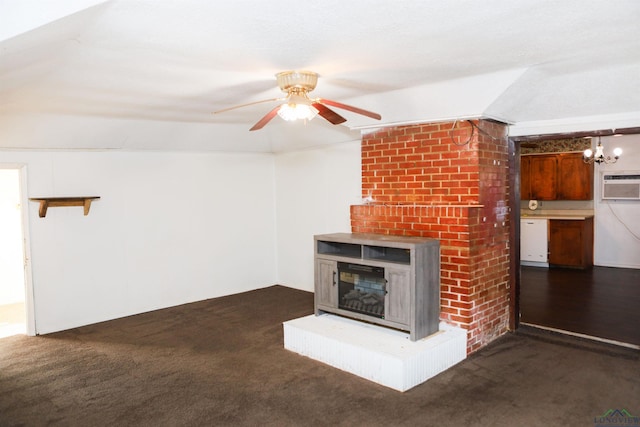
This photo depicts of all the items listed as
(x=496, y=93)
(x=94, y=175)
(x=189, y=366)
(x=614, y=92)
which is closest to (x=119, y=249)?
(x=94, y=175)

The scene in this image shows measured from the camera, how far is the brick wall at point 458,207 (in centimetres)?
410

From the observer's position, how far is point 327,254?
444cm

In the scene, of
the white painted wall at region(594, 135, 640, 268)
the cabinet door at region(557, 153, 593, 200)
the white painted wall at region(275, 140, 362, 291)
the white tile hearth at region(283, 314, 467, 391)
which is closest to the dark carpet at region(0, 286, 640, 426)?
the white tile hearth at region(283, 314, 467, 391)

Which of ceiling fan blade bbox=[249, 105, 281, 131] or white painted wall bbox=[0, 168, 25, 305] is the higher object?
ceiling fan blade bbox=[249, 105, 281, 131]

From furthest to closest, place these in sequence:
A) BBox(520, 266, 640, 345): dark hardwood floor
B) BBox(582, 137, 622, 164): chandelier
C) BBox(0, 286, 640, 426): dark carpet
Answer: BBox(582, 137, 622, 164): chandelier
BBox(520, 266, 640, 345): dark hardwood floor
BBox(0, 286, 640, 426): dark carpet

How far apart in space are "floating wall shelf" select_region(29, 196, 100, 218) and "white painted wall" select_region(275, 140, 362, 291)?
276cm

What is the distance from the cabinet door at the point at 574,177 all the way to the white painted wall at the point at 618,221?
19 cm

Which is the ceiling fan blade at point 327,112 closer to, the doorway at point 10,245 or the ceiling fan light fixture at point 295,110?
the ceiling fan light fixture at point 295,110

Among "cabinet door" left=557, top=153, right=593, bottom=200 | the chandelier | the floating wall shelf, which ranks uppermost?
the chandelier

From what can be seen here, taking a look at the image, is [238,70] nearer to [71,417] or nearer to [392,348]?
[392,348]

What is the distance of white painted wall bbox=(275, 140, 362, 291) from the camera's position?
6.08m

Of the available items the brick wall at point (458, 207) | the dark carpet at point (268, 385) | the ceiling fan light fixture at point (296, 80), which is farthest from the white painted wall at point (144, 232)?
the ceiling fan light fixture at point (296, 80)

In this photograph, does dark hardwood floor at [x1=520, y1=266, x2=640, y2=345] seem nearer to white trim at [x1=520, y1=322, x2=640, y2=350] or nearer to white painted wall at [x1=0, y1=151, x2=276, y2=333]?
white trim at [x1=520, y1=322, x2=640, y2=350]

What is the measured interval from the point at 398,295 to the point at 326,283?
83 centimetres
